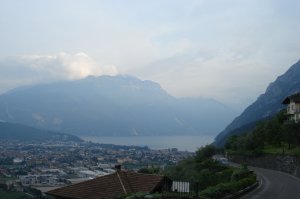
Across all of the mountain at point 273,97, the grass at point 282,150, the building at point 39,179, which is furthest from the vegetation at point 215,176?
the mountain at point 273,97

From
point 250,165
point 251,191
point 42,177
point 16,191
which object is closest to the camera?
point 251,191

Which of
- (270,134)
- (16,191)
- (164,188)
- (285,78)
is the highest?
(285,78)

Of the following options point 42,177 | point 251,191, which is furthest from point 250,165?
point 42,177

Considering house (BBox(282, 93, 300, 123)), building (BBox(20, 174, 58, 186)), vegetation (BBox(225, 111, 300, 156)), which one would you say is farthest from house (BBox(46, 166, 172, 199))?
building (BBox(20, 174, 58, 186))

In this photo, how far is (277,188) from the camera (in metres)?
30.2

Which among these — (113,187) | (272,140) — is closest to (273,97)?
(272,140)

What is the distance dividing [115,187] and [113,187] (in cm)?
9

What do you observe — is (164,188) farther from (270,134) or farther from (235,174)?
(270,134)

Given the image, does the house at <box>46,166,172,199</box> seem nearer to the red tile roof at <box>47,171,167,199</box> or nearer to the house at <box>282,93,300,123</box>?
the red tile roof at <box>47,171,167,199</box>

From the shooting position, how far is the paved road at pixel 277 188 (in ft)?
86.5

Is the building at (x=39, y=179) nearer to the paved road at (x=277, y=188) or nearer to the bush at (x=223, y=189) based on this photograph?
the paved road at (x=277, y=188)

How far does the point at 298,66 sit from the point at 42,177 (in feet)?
372

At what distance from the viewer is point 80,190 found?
20.3 metres

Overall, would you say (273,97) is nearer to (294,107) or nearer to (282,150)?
(294,107)
